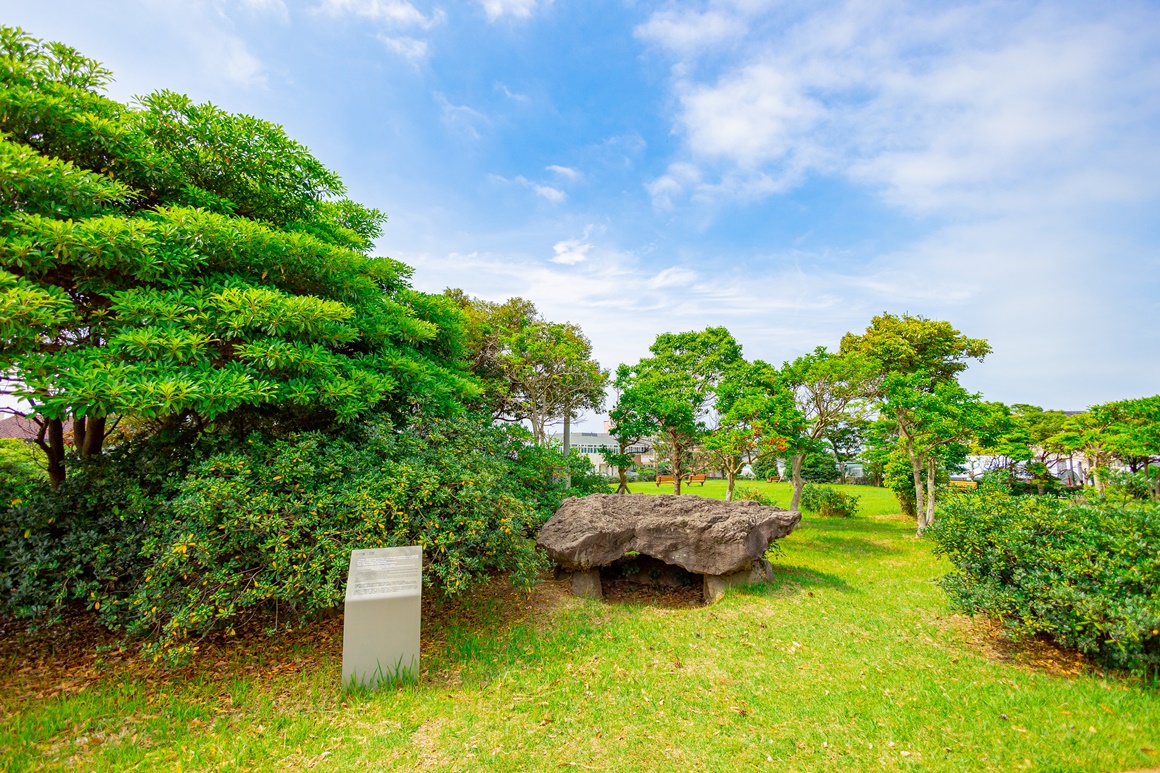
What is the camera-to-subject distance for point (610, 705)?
4504mm

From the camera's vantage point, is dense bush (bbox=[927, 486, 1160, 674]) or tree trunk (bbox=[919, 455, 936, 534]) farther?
tree trunk (bbox=[919, 455, 936, 534])

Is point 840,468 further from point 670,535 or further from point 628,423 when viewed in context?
point 670,535

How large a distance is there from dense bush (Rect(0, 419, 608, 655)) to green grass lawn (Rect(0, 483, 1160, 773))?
0.69 meters

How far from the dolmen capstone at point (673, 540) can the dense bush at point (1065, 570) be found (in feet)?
→ 8.04

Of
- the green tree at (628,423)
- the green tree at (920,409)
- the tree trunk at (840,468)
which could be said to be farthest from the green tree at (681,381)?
the tree trunk at (840,468)

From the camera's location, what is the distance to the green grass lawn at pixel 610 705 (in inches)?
146

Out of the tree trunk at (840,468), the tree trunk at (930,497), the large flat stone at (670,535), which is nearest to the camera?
the large flat stone at (670,535)

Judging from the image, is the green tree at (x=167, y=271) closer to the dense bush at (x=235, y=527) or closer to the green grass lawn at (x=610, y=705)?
the dense bush at (x=235, y=527)

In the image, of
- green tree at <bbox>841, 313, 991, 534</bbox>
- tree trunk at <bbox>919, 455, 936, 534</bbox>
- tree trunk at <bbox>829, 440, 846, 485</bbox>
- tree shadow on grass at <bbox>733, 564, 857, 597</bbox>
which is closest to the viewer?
tree shadow on grass at <bbox>733, 564, 857, 597</bbox>

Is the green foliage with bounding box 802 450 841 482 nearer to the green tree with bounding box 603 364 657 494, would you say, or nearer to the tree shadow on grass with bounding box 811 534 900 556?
the tree shadow on grass with bounding box 811 534 900 556

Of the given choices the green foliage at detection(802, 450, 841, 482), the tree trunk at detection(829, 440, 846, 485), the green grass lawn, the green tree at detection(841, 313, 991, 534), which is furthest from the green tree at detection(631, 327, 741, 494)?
the tree trunk at detection(829, 440, 846, 485)

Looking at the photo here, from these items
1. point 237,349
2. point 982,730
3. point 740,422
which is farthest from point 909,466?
point 237,349

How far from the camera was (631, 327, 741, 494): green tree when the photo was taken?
1421 centimetres

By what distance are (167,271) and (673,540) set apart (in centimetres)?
765
